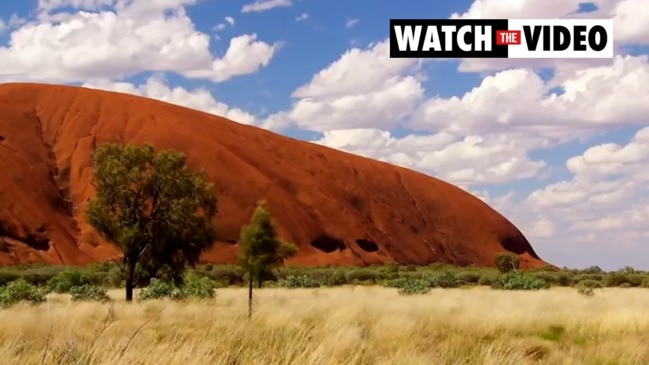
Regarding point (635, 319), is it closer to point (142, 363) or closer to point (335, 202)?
point (142, 363)

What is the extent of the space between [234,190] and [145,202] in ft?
196

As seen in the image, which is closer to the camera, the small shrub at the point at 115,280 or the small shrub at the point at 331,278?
the small shrub at the point at 115,280

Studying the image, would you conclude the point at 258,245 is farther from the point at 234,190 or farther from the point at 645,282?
the point at 234,190

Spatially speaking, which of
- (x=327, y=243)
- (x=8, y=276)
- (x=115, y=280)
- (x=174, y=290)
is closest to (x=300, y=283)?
(x=115, y=280)

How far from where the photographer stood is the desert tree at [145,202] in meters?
33.7

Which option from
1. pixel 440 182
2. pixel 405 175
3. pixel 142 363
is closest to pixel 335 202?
pixel 405 175

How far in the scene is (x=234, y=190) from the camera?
9444 centimetres

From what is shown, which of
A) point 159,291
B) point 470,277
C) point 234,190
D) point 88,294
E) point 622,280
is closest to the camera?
point 88,294

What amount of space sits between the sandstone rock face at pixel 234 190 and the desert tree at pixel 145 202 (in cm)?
4119

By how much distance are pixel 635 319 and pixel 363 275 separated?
5575 cm

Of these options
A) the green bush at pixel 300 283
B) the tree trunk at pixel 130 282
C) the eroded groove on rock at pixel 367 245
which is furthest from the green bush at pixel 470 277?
the tree trunk at pixel 130 282

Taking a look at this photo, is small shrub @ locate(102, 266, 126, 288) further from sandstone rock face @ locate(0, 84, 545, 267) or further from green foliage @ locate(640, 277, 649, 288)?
green foliage @ locate(640, 277, 649, 288)

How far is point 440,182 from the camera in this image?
132 meters

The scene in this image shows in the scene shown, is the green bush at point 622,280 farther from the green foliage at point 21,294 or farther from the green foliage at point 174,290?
the green foliage at point 21,294
